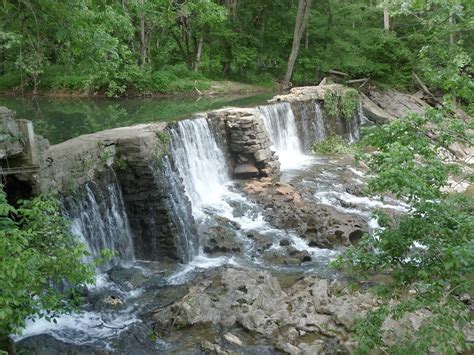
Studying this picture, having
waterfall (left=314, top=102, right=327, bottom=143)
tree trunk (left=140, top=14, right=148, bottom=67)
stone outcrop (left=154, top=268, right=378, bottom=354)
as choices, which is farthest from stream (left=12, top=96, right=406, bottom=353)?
tree trunk (left=140, top=14, right=148, bottom=67)

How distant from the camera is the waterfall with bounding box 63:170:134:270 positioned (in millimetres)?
8711

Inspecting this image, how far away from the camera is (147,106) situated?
2031cm

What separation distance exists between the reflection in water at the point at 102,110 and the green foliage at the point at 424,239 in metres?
10.3

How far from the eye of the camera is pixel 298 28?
2492 cm

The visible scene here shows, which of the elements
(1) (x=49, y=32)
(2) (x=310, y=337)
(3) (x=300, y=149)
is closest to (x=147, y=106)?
(3) (x=300, y=149)

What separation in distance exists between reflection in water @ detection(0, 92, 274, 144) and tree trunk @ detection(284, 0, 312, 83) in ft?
11.1

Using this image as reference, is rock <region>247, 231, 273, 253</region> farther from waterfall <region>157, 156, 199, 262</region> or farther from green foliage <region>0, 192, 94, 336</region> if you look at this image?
green foliage <region>0, 192, 94, 336</region>

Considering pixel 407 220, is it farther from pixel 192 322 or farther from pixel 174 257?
pixel 174 257

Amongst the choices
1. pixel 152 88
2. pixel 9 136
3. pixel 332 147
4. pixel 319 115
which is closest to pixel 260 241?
pixel 9 136

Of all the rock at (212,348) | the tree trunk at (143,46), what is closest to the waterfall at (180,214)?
the rock at (212,348)

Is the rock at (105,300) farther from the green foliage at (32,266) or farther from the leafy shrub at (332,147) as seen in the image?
the leafy shrub at (332,147)

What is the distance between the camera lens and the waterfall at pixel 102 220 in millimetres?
8711

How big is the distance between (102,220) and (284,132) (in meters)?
10.0

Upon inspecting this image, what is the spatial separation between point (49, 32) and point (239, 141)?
27.0 feet
